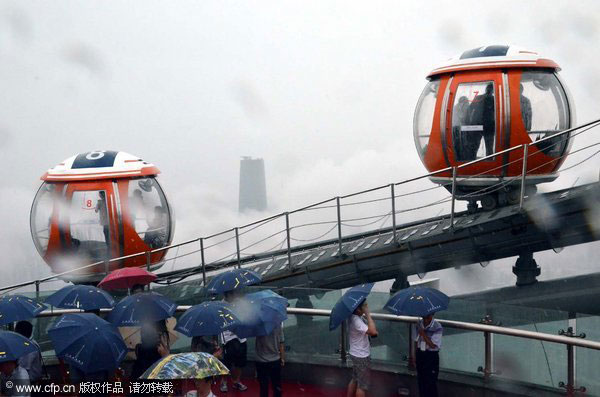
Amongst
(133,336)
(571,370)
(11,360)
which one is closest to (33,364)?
(11,360)

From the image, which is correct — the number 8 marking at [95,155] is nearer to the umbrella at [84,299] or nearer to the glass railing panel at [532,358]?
the umbrella at [84,299]

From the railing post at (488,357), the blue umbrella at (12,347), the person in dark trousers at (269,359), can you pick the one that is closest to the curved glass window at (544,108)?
the railing post at (488,357)

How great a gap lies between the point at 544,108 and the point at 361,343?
674cm

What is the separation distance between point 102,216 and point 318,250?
3.46 m

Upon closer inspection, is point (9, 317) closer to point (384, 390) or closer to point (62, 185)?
point (384, 390)

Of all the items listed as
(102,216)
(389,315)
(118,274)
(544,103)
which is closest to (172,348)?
(118,274)

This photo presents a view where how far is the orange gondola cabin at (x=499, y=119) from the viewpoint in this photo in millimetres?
13789

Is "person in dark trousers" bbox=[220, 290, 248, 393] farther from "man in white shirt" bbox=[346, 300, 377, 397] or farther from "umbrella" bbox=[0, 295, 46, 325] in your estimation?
"umbrella" bbox=[0, 295, 46, 325]

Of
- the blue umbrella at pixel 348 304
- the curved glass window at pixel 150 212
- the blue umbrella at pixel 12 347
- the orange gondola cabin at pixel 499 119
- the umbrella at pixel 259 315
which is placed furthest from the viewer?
the curved glass window at pixel 150 212

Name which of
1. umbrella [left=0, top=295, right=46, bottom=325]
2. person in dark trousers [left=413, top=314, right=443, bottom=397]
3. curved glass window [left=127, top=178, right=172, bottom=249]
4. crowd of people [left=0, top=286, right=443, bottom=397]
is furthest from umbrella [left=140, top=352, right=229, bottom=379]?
curved glass window [left=127, top=178, right=172, bottom=249]

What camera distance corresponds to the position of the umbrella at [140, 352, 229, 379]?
646 cm

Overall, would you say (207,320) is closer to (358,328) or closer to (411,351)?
(358,328)

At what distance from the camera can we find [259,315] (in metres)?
8.96

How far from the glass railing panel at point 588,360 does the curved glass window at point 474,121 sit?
5.75 metres
